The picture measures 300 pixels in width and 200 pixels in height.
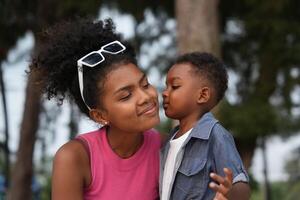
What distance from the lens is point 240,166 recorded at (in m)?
2.43

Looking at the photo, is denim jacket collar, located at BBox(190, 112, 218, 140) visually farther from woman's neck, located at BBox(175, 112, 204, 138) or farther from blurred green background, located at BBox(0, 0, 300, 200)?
blurred green background, located at BBox(0, 0, 300, 200)

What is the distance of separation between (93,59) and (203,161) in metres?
0.56

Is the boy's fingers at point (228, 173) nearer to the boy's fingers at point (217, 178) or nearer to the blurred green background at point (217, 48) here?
the boy's fingers at point (217, 178)

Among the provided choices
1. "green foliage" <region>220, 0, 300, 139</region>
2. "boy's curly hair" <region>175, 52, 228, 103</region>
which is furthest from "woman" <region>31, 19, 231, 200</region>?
"green foliage" <region>220, 0, 300, 139</region>

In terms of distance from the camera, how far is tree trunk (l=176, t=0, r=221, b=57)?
6598 mm

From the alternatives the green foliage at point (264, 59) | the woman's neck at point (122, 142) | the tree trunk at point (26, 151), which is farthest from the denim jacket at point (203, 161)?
the tree trunk at point (26, 151)

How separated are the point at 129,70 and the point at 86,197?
0.49 meters

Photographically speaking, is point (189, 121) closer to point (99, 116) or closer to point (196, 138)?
point (196, 138)

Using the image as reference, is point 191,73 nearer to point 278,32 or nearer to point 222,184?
point 222,184

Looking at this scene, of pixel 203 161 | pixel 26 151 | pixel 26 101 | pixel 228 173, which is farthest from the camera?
pixel 26 101

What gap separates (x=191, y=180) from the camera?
8.05 ft

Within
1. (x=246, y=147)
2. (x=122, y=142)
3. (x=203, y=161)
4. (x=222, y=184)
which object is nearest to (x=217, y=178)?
(x=222, y=184)

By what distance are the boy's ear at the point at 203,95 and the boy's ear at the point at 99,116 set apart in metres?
0.35

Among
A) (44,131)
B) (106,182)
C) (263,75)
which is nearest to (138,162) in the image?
(106,182)
